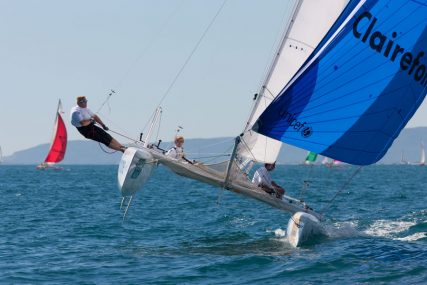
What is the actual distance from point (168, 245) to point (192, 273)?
366 cm

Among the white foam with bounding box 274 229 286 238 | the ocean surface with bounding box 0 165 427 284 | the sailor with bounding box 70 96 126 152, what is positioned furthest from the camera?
the white foam with bounding box 274 229 286 238

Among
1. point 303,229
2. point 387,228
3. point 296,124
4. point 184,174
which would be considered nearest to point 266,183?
point 303,229

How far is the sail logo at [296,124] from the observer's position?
15039 mm

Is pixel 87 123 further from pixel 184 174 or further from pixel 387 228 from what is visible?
pixel 387 228

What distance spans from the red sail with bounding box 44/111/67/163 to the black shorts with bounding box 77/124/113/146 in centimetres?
4677

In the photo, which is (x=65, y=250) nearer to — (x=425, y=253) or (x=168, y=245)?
(x=168, y=245)

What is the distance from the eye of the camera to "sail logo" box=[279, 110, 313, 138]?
15.0m

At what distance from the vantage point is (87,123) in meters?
16.0

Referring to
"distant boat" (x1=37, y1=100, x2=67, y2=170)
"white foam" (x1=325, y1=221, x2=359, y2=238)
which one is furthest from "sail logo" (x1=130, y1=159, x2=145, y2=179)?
"distant boat" (x1=37, y1=100, x2=67, y2=170)

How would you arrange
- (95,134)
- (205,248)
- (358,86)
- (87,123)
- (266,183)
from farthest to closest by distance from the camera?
(266,183) → (205,248) → (95,134) → (87,123) → (358,86)

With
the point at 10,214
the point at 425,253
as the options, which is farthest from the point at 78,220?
the point at 425,253

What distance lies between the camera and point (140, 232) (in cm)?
1973

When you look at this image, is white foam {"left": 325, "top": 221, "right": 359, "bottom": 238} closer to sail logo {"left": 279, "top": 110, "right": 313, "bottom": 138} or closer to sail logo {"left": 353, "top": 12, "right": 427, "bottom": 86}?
sail logo {"left": 279, "top": 110, "right": 313, "bottom": 138}

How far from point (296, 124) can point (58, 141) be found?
50244 millimetres
